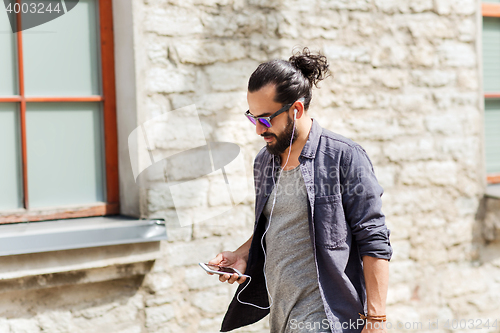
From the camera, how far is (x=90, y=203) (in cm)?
319

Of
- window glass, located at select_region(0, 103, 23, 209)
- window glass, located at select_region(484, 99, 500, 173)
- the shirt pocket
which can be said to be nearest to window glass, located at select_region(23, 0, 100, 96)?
window glass, located at select_region(0, 103, 23, 209)

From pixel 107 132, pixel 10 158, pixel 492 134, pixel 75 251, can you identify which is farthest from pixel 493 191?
pixel 10 158

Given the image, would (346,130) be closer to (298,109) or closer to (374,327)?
(298,109)

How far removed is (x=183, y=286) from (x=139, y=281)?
28 cm

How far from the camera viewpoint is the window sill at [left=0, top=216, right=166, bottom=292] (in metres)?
2.71

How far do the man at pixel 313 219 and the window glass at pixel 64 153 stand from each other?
4.78ft

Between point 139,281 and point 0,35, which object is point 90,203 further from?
point 0,35

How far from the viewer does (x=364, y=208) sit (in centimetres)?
193

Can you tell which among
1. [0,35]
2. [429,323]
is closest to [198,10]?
[0,35]

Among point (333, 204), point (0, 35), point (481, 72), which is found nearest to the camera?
point (333, 204)

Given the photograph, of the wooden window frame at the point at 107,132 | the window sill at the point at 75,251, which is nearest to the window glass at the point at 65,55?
the wooden window frame at the point at 107,132

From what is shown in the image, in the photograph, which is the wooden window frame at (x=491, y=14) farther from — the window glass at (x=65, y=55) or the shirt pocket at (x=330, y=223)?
the window glass at (x=65, y=55)

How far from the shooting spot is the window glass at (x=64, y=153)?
3045 millimetres

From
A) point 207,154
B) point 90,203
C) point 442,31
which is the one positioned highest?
point 442,31
